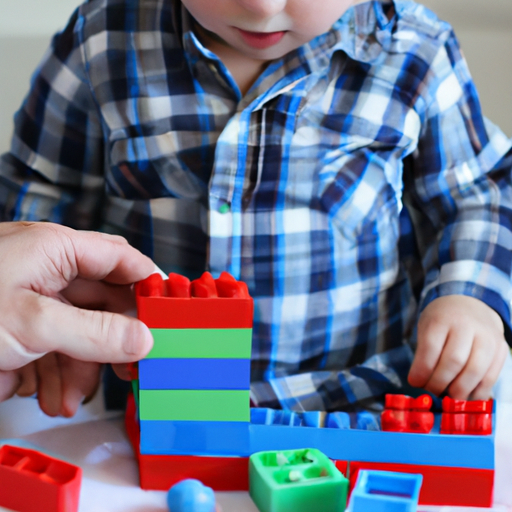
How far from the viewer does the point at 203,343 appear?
39 centimetres

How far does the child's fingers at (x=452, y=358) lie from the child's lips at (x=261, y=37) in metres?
0.28

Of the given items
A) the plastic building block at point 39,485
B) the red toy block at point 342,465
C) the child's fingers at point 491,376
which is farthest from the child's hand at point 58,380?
the child's fingers at point 491,376

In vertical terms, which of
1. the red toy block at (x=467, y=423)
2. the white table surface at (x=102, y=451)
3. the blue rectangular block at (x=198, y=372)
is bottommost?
the white table surface at (x=102, y=451)

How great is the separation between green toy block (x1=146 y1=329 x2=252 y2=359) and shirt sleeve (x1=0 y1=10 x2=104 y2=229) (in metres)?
0.32

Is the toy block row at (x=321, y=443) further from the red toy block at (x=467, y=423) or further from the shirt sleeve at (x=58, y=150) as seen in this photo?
the shirt sleeve at (x=58, y=150)

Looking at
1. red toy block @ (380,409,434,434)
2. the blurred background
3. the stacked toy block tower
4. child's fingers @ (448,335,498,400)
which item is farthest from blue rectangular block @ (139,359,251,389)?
the blurred background

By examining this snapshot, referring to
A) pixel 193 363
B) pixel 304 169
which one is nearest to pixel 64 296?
pixel 193 363

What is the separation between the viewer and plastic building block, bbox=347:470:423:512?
1.16 ft

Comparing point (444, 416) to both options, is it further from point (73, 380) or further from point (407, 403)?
point (73, 380)

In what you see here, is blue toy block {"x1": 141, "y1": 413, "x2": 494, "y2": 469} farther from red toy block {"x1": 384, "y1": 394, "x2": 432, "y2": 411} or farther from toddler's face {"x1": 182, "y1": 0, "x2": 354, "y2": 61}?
toddler's face {"x1": 182, "y1": 0, "x2": 354, "y2": 61}

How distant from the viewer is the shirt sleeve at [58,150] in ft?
2.14

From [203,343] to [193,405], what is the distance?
0.14ft

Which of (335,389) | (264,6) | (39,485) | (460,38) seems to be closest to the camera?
(39,485)

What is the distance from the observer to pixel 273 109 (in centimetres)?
59
